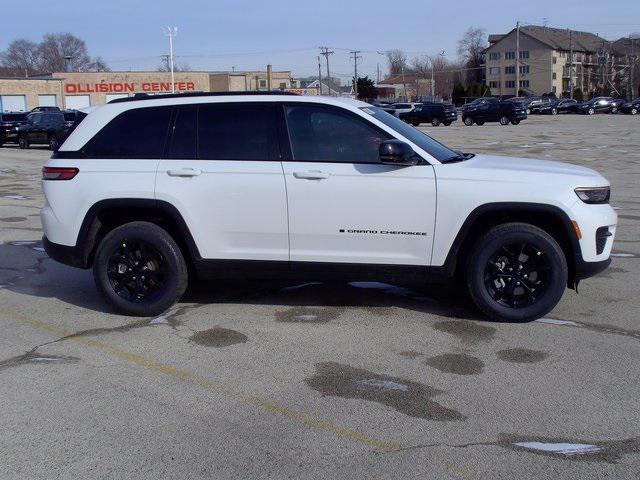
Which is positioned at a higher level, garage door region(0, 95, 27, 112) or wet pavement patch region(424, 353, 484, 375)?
garage door region(0, 95, 27, 112)

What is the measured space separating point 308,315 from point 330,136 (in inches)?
63.1

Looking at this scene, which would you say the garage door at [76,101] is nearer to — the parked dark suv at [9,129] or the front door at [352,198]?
the parked dark suv at [9,129]

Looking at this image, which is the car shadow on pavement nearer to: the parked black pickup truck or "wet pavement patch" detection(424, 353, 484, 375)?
"wet pavement patch" detection(424, 353, 484, 375)

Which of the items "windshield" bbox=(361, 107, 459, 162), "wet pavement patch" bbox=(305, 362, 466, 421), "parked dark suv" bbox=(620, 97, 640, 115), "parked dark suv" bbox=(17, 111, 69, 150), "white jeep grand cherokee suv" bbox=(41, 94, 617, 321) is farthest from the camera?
"parked dark suv" bbox=(620, 97, 640, 115)

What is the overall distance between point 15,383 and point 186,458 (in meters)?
1.80

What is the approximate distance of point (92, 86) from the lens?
73312mm

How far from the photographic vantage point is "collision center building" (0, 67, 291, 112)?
67.4 metres

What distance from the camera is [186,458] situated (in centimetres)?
410

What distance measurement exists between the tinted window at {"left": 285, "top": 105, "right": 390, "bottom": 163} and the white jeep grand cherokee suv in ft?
0.04

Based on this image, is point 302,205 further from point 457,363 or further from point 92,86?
point 92,86

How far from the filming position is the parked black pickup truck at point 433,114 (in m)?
50.8

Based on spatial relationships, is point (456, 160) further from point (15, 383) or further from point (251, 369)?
point (15, 383)

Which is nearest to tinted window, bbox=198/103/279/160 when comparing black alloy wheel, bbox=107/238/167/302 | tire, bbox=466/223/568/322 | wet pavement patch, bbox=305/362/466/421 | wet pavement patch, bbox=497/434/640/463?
black alloy wheel, bbox=107/238/167/302

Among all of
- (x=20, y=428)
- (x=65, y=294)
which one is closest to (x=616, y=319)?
(x=20, y=428)
